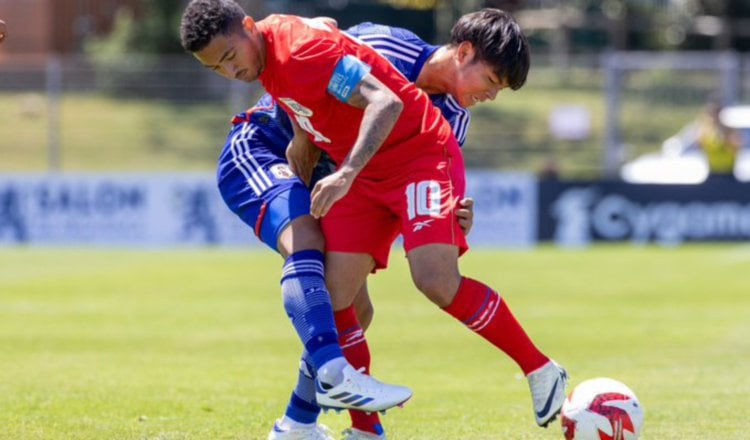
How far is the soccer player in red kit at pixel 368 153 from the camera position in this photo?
644cm

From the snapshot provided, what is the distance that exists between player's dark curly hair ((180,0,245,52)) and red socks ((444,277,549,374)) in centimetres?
159

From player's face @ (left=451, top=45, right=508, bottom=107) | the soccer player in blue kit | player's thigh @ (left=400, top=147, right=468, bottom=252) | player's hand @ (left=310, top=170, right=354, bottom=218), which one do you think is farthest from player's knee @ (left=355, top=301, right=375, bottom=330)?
player's face @ (left=451, top=45, right=508, bottom=107)

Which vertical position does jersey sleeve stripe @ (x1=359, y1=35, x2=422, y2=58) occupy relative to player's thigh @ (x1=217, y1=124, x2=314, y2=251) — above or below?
above

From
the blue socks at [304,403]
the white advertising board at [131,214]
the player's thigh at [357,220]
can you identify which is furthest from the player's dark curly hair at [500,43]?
the white advertising board at [131,214]

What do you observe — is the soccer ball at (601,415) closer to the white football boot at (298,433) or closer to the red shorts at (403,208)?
the red shorts at (403,208)

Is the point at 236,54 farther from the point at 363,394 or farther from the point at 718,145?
the point at 718,145

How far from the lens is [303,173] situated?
710 centimetres

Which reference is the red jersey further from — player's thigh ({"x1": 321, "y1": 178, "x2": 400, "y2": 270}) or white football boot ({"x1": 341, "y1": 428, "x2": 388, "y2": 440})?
white football boot ({"x1": 341, "y1": 428, "x2": 388, "y2": 440})

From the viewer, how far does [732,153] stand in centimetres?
2372

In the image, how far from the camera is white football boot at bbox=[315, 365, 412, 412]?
6.25 metres

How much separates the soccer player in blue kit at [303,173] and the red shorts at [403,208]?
123 mm

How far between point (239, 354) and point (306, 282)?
4755 mm

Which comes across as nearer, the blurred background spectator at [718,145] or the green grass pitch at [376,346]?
the green grass pitch at [376,346]

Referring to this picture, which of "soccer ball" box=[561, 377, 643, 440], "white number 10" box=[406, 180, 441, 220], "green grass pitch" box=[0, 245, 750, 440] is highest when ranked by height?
"white number 10" box=[406, 180, 441, 220]
